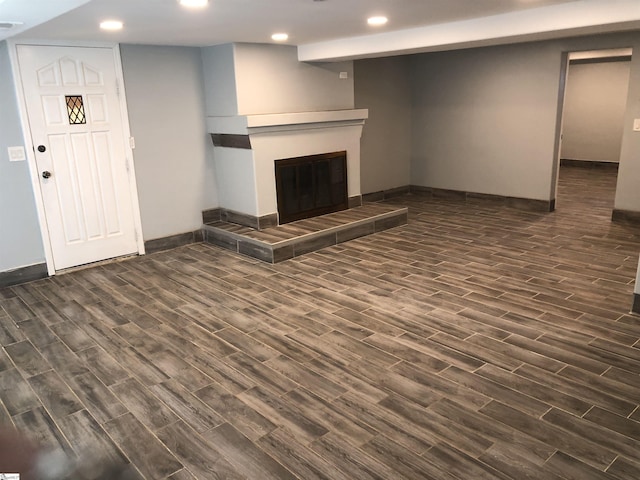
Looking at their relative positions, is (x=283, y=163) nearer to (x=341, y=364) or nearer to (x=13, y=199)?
(x=13, y=199)

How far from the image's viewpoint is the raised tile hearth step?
524 centimetres

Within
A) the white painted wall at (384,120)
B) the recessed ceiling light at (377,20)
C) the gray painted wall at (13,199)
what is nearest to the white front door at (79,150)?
the gray painted wall at (13,199)

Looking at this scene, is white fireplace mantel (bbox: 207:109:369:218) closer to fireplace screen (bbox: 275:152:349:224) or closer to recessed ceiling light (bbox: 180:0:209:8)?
fireplace screen (bbox: 275:152:349:224)

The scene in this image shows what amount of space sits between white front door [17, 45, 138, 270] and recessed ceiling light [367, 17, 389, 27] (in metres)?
2.65

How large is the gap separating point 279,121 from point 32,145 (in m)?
2.42

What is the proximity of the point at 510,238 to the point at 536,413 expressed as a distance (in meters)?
3.44

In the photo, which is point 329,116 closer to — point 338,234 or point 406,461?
point 338,234

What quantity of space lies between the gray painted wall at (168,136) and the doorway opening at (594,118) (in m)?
6.72

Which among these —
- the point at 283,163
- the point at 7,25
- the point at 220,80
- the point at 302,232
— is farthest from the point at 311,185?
the point at 7,25

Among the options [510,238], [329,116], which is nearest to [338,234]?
[329,116]

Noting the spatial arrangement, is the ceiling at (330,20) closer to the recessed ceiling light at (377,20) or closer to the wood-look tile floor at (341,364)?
the recessed ceiling light at (377,20)

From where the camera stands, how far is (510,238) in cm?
575

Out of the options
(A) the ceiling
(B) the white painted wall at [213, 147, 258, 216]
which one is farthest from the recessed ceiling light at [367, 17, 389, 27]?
(B) the white painted wall at [213, 147, 258, 216]

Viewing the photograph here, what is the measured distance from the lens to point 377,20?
13.9 feet
